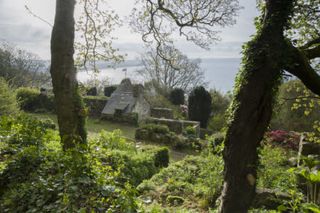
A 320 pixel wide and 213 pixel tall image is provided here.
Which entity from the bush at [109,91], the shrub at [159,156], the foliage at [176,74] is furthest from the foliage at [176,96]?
the shrub at [159,156]

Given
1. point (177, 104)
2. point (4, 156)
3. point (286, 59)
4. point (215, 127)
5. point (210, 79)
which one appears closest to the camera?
point (286, 59)

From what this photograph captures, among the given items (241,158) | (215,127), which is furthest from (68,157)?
(215,127)

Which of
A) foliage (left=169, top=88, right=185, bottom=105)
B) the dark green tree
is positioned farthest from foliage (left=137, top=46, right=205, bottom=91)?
the dark green tree

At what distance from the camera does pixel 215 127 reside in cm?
1967

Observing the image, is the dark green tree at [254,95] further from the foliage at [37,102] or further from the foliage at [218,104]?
the foliage at [37,102]

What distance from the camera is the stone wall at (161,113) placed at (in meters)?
20.4

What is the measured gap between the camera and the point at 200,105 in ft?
65.7

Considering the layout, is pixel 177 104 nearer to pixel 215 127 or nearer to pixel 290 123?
pixel 215 127

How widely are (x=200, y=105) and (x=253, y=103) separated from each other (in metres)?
17.0

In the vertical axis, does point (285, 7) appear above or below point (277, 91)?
above

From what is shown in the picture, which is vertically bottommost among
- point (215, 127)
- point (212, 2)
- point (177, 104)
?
point (215, 127)

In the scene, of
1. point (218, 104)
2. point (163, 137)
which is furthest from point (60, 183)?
point (218, 104)

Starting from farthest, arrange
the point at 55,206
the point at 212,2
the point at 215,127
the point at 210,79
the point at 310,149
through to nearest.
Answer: the point at 210,79 → the point at 215,127 → the point at 310,149 → the point at 212,2 → the point at 55,206

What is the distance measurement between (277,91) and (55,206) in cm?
285
